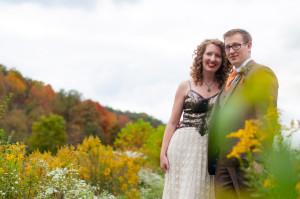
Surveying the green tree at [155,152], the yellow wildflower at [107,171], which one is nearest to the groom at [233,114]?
the yellow wildflower at [107,171]

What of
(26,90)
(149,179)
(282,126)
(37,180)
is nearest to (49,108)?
(26,90)

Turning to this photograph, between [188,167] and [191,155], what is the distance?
133 millimetres

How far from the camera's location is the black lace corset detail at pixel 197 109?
3352 mm

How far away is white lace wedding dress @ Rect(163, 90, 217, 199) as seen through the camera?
330 centimetres

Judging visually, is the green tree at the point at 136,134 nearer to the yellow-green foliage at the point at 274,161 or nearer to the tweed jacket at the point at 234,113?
the tweed jacket at the point at 234,113

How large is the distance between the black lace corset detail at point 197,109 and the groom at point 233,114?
1.39ft

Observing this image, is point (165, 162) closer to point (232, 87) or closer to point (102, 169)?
point (232, 87)

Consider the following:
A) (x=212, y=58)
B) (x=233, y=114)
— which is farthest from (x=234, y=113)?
(x=212, y=58)

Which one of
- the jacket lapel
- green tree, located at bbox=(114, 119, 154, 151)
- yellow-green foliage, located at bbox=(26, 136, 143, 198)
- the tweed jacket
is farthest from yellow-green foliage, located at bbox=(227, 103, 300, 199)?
green tree, located at bbox=(114, 119, 154, 151)

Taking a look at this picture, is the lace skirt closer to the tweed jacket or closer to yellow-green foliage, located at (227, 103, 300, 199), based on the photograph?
the tweed jacket

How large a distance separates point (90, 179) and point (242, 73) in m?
4.17

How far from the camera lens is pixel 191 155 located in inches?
133

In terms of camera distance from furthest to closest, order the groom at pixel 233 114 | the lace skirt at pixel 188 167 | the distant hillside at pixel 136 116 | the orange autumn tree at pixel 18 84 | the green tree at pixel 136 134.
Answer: the distant hillside at pixel 136 116 → the orange autumn tree at pixel 18 84 → the green tree at pixel 136 134 → the lace skirt at pixel 188 167 → the groom at pixel 233 114

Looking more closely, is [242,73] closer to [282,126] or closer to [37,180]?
[282,126]
